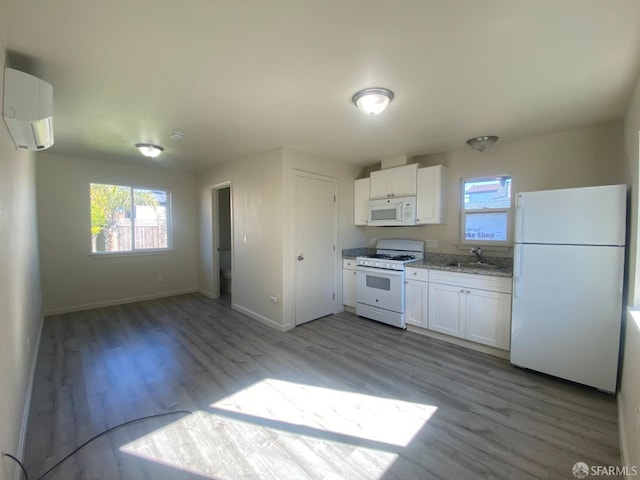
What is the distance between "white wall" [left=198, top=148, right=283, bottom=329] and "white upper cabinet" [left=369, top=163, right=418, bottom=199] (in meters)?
1.52

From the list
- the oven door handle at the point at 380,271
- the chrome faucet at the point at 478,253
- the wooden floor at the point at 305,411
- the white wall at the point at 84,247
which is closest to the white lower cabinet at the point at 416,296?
the oven door handle at the point at 380,271

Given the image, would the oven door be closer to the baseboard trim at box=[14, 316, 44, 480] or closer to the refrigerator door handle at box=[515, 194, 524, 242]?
the refrigerator door handle at box=[515, 194, 524, 242]

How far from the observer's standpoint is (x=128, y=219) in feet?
16.2

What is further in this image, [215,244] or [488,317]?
[215,244]

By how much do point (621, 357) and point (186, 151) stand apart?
5156 millimetres

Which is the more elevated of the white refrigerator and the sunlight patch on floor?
the white refrigerator

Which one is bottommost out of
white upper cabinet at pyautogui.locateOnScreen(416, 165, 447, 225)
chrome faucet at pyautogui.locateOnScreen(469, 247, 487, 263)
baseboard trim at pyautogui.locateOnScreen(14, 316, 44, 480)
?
baseboard trim at pyautogui.locateOnScreen(14, 316, 44, 480)

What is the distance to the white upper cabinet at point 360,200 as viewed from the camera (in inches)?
176

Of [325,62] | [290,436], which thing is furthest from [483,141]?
[290,436]

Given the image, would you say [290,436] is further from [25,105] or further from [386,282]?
[25,105]

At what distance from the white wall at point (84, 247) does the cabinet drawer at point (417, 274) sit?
4377mm

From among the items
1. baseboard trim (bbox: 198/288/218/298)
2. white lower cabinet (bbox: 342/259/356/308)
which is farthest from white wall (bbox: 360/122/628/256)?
baseboard trim (bbox: 198/288/218/298)

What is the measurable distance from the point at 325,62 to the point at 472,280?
2629 mm

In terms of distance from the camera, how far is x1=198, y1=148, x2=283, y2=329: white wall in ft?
12.3
